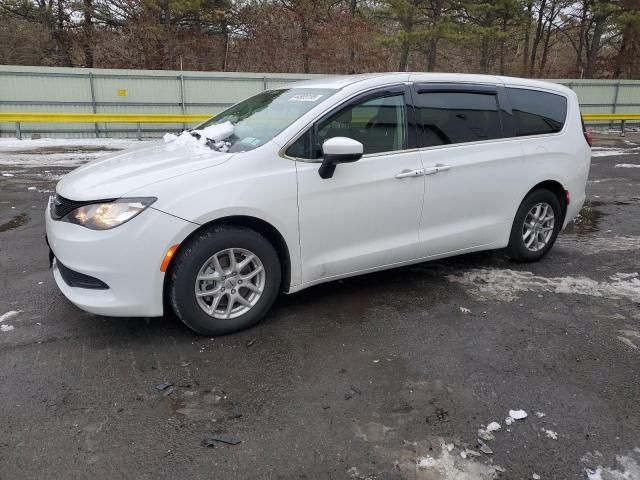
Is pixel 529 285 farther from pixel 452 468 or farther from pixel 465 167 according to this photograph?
pixel 452 468

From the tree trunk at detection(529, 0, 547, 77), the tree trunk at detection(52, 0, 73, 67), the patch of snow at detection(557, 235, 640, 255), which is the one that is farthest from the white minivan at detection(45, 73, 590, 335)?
the tree trunk at detection(529, 0, 547, 77)

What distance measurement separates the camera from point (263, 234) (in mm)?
3564

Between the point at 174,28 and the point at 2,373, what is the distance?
78.5 feet

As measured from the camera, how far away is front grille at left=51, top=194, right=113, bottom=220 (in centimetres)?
324

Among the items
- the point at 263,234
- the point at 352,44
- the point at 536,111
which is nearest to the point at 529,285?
the point at 536,111

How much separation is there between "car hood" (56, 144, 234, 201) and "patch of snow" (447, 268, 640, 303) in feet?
8.08

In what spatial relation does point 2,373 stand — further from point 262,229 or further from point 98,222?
point 262,229

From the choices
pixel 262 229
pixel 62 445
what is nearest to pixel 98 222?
pixel 262 229

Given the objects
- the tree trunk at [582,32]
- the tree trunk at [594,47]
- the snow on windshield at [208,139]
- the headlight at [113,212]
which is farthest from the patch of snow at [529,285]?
the tree trunk at [582,32]

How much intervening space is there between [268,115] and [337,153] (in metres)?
0.88

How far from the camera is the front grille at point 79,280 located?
10.5ft

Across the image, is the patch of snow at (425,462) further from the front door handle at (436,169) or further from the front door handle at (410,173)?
the front door handle at (436,169)

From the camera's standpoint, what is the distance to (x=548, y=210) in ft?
16.6

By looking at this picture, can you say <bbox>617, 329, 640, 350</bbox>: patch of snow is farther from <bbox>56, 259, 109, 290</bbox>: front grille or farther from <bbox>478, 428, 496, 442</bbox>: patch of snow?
<bbox>56, 259, 109, 290</bbox>: front grille
